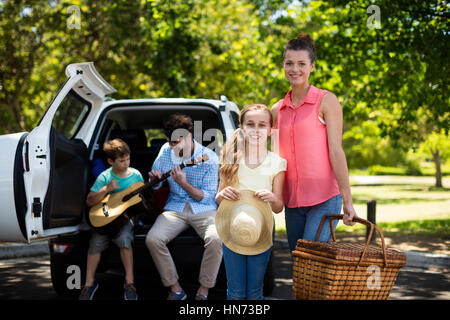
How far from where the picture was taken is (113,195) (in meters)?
5.16

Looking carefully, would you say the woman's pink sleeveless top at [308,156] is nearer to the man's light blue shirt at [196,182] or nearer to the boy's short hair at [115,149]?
the man's light blue shirt at [196,182]

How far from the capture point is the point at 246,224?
3.12m

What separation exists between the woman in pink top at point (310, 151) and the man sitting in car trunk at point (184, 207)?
1623 mm

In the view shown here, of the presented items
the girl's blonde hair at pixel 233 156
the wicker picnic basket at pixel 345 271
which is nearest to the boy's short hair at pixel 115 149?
the girl's blonde hair at pixel 233 156

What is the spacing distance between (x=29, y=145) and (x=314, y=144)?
2.19 metres

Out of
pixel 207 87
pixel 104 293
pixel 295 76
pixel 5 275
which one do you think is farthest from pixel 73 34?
pixel 295 76

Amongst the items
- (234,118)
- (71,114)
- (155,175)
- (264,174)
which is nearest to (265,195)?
(264,174)

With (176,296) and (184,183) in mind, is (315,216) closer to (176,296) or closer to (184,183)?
(184,183)

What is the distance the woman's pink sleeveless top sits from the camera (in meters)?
3.27

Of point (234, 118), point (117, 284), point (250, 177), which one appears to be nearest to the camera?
point (250, 177)

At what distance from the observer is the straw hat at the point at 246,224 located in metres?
3.13

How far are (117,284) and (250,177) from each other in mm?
3660

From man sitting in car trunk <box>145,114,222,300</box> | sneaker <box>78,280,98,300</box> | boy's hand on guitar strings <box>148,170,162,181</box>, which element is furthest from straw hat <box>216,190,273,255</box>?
sneaker <box>78,280,98,300</box>

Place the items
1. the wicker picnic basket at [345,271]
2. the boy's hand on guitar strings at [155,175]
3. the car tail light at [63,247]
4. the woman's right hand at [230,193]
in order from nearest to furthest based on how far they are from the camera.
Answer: the wicker picnic basket at [345,271]
the woman's right hand at [230,193]
the boy's hand on guitar strings at [155,175]
the car tail light at [63,247]
